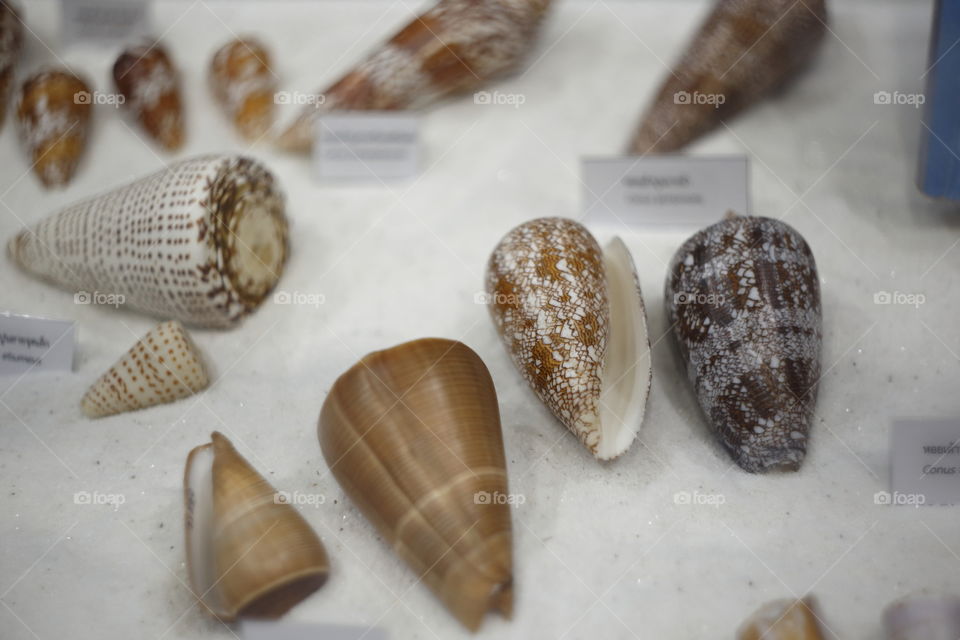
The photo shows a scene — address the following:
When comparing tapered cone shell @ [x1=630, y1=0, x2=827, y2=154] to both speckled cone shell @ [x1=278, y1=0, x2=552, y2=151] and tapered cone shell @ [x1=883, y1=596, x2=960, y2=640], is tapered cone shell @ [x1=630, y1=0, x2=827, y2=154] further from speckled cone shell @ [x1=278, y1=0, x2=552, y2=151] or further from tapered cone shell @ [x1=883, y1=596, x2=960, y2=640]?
tapered cone shell @ [x1=883, y1=596, x2=960, y2=640]

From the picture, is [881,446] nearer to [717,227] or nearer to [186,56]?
[717,227]

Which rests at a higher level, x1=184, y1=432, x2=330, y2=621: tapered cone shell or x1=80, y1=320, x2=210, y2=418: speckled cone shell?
x1=80, y1=320, x2=210, y2=418: speckled cone shell

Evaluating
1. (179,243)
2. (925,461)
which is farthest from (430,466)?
(925,461)

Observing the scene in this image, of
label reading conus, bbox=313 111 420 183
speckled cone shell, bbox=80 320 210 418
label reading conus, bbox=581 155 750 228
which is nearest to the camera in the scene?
speckled cone shell, bbox=80 320 210 418

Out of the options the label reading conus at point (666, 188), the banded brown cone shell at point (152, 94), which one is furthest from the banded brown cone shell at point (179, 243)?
the label reading conus at point (666, 188)

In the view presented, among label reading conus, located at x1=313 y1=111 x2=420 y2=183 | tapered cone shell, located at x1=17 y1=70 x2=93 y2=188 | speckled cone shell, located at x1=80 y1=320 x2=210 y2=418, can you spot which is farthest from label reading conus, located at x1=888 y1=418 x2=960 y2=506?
tapered cone shell, located at x1=17 y1=70 x2=93 y2=188

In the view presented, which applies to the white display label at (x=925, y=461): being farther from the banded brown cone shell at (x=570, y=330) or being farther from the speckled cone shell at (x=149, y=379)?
the speckled cone shell at (x=149, y=379)

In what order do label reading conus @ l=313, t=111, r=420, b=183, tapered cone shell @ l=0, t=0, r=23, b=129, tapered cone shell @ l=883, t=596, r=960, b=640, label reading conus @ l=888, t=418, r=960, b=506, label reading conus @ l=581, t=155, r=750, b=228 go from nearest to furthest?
tapered cone shell @ l=883, t=596, r=960, b=640, label reading conus @ l=888, t=418, r=960, b=506, label reading conus @ l=581, t=155, r=750, b=228, label reading conus @ l=313, t=111, r=420, b=183, tapered cone shell @ l=0, t=0, r=23, b=129

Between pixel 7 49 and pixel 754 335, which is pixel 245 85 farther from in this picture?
pixel 754 335
